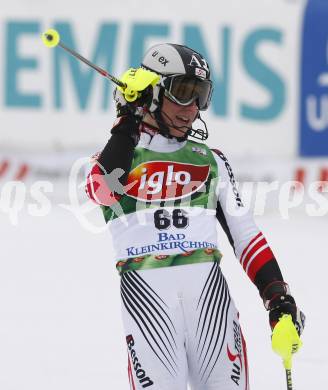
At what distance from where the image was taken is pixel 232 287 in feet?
28.5

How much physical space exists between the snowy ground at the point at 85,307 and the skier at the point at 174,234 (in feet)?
7.01

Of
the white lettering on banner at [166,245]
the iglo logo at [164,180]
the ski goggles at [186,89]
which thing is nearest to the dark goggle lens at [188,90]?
the ski goggles at [186,89]

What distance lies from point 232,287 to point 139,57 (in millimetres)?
4797

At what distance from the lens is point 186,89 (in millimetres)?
4230

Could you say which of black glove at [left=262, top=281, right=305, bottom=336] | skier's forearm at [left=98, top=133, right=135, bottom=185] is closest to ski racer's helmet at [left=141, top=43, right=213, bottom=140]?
skier's forearm at [left=98, top=133, right=135, bottom=185]

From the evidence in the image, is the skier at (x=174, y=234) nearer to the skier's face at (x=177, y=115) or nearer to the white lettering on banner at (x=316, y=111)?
the skier's face at (x=177, y=115)

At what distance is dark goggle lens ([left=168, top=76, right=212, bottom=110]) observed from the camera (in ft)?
13.8

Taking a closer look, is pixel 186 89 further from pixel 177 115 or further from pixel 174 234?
pixel 174 234

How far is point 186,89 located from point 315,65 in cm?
838

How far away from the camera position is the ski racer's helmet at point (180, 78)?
4.20 metres

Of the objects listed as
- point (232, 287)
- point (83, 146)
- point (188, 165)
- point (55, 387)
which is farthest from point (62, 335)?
point (83, 146)

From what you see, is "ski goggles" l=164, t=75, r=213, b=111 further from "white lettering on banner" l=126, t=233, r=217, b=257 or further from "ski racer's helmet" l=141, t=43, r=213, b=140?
"white lettering on banner" l=126, t=233, r=217, b=257

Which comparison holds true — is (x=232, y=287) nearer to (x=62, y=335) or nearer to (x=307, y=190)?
(x=62, y=335)
